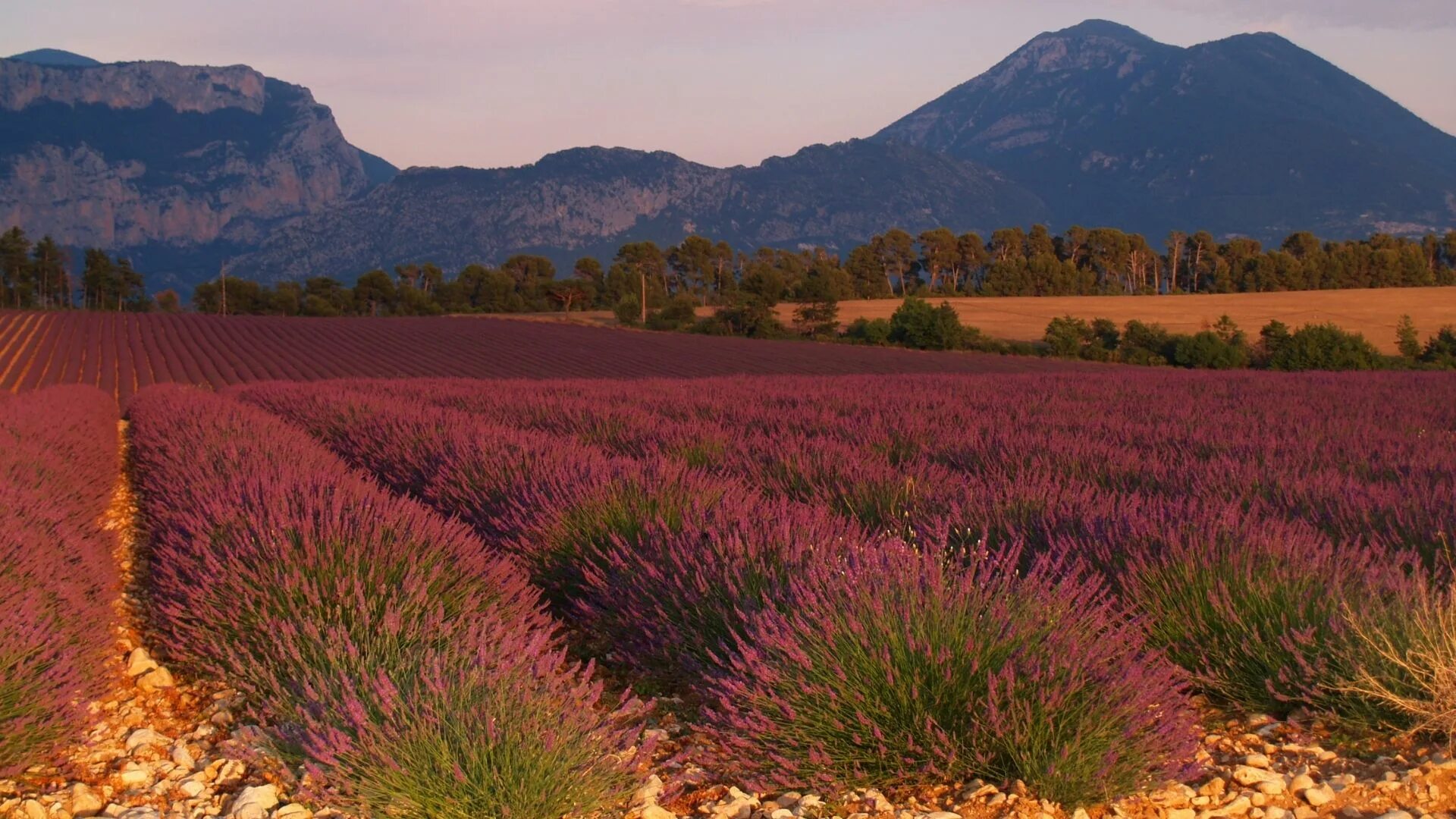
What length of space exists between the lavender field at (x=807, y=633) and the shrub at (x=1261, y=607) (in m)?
0.02

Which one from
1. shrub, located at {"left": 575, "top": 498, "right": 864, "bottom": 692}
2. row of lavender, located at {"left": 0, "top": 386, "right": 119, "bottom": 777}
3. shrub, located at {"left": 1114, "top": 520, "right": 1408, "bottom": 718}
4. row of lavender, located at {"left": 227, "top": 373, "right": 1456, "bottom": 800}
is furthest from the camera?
shrub, located at {"left": 575, "top": 498, "right": 864, "bottom": 692}

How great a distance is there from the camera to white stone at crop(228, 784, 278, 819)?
2.77m

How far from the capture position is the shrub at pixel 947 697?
109 inches

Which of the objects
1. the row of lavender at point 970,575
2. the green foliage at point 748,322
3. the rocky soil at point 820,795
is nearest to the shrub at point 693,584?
the row of lavender at point 970,575

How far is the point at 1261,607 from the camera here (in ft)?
12.0

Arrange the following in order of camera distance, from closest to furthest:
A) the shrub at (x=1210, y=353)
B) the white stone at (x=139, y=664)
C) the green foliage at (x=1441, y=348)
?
the white stone at (x=139, y=664) < the shrub at (x=1210, y=353) < the green foliage at (x=1441, y=348)

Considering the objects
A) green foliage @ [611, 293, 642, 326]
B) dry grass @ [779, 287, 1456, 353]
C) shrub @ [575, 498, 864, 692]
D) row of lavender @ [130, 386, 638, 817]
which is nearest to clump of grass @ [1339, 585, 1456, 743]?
shrub @ [575, 498, 864, 692]

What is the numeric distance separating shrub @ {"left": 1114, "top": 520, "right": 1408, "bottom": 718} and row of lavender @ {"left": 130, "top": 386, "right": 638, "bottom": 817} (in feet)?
6.53

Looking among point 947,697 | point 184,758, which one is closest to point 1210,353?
point 947,697

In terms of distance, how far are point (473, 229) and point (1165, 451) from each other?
7697 inches

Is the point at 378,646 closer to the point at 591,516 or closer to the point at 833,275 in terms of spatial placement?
the point at 591,516

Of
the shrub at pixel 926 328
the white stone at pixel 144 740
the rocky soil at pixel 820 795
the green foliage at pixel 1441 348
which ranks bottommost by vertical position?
the green foliage at pixel 1441 348

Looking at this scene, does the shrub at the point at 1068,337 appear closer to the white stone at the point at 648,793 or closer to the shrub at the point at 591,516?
the shrub at the point at 591,516

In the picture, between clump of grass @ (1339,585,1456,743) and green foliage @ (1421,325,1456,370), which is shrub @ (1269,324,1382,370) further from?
clump of grass @ (1339,585,1456,743)
